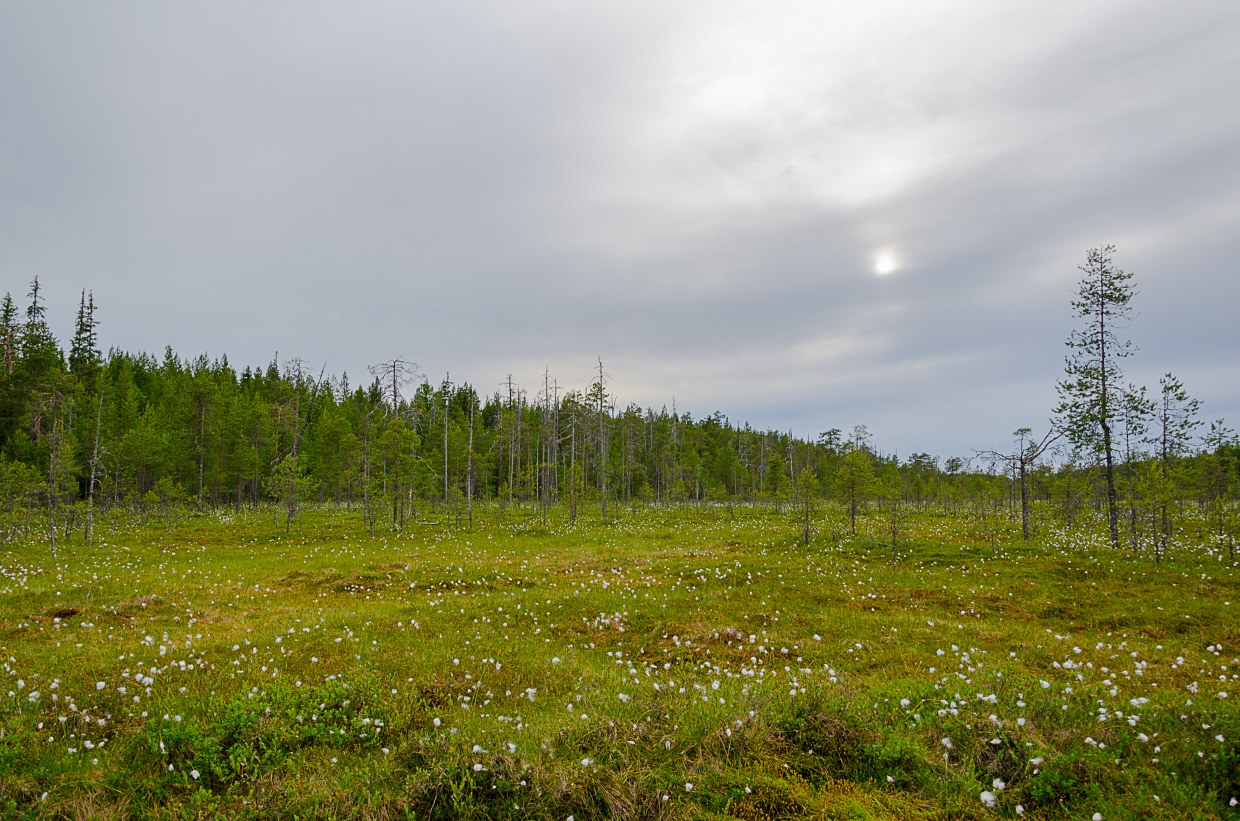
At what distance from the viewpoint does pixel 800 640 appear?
38.8ft

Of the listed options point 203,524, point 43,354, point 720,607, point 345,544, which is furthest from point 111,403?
point 720,607

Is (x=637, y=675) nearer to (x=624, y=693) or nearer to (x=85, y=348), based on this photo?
(x=624, y=693)

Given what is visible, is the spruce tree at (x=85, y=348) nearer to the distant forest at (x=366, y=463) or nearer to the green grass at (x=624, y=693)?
the distant forest at (x=366, y=463)

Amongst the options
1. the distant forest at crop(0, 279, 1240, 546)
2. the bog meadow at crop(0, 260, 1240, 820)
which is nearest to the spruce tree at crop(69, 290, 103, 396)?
the distant forest at crop(0, 279, 1240, 546)

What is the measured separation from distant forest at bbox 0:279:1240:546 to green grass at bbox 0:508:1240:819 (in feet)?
39.9

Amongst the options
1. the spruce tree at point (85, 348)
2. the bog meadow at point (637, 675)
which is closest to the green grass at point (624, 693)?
the bog meadow at point (637, 675)

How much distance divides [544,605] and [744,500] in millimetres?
76166

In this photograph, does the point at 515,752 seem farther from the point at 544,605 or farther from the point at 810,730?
the point at 544,605

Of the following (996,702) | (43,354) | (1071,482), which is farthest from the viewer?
(43,354)

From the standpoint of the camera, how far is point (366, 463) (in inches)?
1672

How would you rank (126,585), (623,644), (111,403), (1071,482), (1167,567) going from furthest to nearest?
1. (111,403)
2. (1071,482)
3. (1167,567)
4. (126,585)
5. (623,644)

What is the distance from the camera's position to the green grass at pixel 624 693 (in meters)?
5.11

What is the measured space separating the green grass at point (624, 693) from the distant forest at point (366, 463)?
1218cm

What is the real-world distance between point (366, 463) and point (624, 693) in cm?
4022
